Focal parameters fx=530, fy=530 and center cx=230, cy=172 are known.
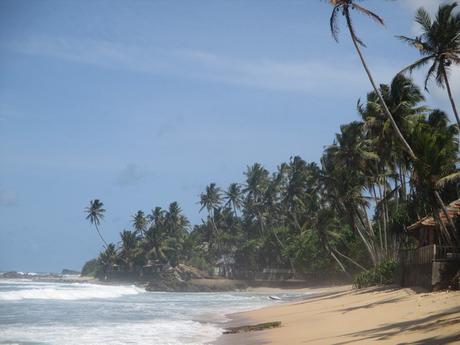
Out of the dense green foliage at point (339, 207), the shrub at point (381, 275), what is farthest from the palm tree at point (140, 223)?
the shrub at point (381, 275)

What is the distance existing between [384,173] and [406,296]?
1500cm

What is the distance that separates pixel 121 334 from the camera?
18656mm

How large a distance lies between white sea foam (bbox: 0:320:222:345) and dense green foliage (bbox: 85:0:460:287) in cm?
1002

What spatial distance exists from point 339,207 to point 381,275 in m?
10.3

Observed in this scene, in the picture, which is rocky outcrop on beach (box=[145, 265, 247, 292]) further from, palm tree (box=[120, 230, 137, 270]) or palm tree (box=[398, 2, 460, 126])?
palm tree (box=[398, 2, 460, 126])

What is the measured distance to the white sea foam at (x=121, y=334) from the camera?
55.3 feet

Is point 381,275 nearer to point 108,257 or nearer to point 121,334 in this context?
point 121,334

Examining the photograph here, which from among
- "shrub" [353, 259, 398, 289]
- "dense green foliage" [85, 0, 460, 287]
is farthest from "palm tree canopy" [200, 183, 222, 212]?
"shrub" [353, 259, 398, 289]

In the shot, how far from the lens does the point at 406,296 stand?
63.7 feet

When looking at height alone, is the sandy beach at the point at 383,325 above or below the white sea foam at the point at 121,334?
above

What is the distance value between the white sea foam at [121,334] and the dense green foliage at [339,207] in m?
10.0

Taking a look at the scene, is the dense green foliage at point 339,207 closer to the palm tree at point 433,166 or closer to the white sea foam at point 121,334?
the palm tree at point 433,166

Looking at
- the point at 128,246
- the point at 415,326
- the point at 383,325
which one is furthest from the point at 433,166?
the point at 128,246

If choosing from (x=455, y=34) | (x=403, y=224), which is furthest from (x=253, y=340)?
(x=403, y=224)
